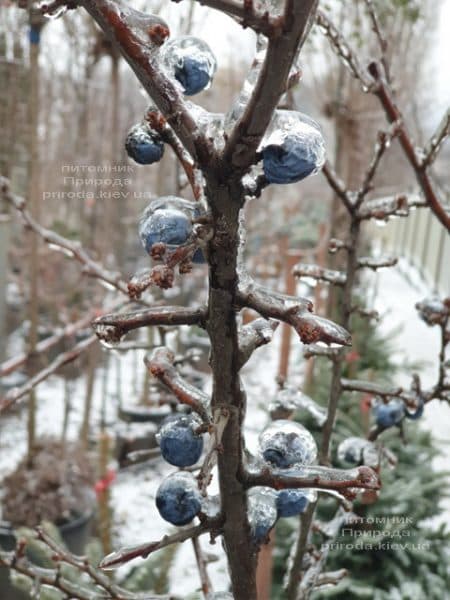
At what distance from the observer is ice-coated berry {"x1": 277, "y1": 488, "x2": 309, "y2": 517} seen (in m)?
0.67

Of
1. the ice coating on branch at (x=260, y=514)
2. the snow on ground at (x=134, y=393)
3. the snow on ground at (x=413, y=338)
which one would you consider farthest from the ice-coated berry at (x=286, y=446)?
the snow on ground at (x=134, y=393)

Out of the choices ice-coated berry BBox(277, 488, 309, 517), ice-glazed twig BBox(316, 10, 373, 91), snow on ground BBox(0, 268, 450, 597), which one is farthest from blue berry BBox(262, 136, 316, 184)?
snow on ground BBox(0, 268, 450, 597)

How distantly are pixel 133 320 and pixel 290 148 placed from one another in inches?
6.2

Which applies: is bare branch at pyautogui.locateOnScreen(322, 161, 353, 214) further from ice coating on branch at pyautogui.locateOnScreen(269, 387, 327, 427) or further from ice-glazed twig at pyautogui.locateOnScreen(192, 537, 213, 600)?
ice-glazed twig at pyautogui.locateOnScreen(192, 537, 213, 600)

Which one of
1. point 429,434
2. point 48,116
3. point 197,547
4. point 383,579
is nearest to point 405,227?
point 48,116

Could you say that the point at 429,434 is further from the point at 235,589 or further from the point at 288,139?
the point at 288,139

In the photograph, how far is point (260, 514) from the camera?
1.99 ft

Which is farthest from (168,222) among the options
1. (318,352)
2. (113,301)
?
(113,301)

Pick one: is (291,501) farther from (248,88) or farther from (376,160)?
(376,160)

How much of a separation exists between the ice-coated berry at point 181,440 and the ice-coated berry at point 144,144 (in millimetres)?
230

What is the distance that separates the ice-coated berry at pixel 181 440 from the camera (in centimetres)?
57

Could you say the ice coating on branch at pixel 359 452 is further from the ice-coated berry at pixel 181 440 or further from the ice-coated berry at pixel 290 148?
the ice-coated berry at pixel 290 148

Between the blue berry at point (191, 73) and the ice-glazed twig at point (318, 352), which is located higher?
the blue berry at point (191, 73)

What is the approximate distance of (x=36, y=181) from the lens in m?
2.60
